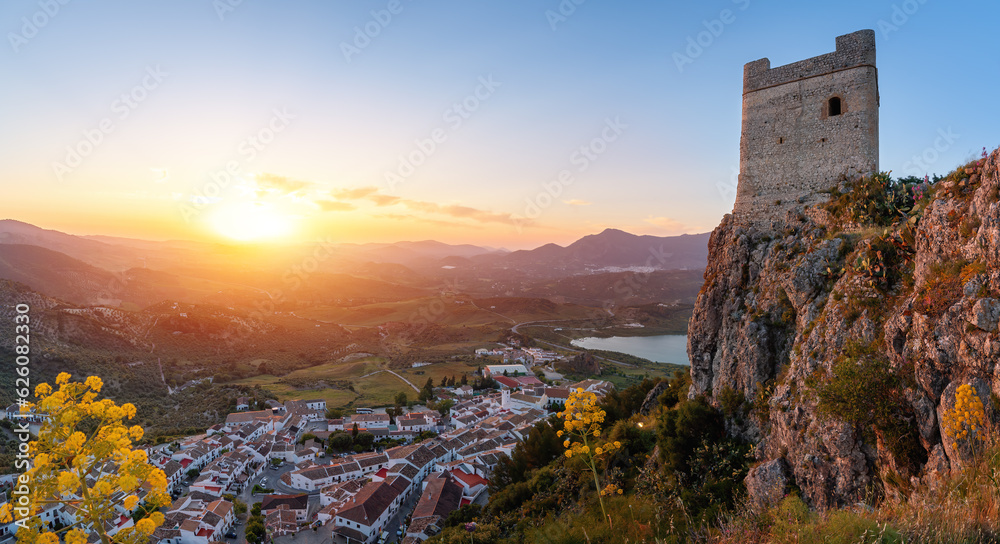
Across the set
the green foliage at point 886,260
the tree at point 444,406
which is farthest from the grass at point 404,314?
the green foliage at point 886,260

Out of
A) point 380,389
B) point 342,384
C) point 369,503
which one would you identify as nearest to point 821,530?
point 369,503

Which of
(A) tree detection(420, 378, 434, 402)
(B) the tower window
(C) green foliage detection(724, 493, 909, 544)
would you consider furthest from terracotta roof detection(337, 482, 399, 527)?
(B) the tower window

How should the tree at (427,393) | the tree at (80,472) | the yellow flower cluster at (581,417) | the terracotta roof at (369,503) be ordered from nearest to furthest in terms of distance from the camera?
the tree at (80,472) < the yellow flower cluster at (581,417) < the terracotta roof at (369,503) < the tree at (427,393)

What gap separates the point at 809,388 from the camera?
10086 mm

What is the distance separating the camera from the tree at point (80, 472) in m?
4.70

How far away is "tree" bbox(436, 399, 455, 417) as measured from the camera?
46531 mm

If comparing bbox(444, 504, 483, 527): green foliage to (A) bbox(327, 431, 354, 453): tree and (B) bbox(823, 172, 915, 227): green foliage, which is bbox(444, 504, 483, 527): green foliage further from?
(B) bbox(823, 172, 915, 227): green foliage

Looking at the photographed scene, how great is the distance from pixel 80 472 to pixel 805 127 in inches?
682

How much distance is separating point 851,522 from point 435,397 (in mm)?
50900

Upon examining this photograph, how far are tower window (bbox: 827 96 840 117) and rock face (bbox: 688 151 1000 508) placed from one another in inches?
115

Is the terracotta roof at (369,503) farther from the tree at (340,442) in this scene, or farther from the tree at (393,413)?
the tree at (393,413)

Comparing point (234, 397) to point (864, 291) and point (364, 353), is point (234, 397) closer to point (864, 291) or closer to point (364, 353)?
point (364, 353)

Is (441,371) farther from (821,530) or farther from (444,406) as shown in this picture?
(821,530)

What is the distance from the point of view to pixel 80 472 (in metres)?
4.81
